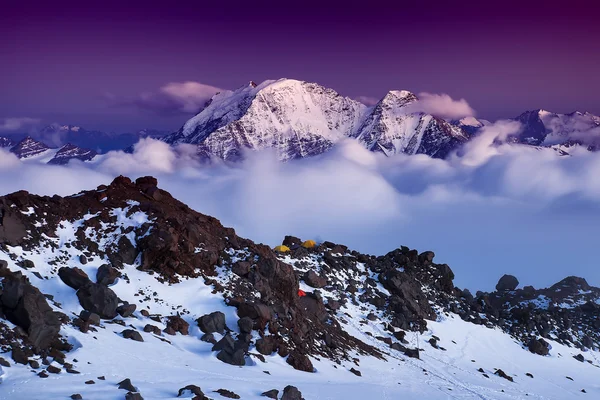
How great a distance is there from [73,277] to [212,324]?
36.9 ft

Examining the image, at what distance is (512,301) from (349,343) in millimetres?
70732

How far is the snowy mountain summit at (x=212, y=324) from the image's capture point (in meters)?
28.6

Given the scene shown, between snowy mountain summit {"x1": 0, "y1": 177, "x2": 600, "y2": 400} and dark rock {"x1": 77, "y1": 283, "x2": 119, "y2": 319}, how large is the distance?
9 centimetres

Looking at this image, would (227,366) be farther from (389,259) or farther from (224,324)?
(389,259)

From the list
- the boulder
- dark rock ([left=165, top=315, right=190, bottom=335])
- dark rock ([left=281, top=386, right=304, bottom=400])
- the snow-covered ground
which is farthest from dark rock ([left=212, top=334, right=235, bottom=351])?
the boulder

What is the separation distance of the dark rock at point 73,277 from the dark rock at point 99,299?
1.03 meters

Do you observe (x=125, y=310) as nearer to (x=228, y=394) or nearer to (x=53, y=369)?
(x=53, y=369)

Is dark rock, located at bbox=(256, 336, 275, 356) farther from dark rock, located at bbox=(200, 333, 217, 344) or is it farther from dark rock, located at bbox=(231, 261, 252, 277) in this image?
dark rock, located at bbox=(231, 261, 252, 277)

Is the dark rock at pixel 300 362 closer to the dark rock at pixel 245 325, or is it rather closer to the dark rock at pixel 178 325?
the dark rock at pixel 245 325

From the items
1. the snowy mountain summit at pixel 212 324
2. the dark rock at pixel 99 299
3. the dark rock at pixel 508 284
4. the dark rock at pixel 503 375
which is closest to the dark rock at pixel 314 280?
the snowy mountain summit at pixel 212 324

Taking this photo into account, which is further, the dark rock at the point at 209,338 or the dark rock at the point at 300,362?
the dark rock at the point at 300,362

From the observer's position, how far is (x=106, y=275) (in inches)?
1626

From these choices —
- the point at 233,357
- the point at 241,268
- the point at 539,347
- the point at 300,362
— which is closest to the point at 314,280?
the point at 241,268

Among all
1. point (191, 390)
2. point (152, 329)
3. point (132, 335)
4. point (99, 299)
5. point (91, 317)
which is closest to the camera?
point (191, 390)
